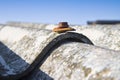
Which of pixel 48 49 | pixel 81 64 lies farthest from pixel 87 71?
pixel 48 49

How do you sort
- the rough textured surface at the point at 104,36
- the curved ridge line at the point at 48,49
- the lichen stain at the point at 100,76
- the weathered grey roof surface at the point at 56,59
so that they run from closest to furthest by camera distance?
the lichen stain at the point at 100,76, the weathered grey roof surface at the point at 56,59, the curved ridge line at the point at 48,49, the rough textured surface at the point at 104,36

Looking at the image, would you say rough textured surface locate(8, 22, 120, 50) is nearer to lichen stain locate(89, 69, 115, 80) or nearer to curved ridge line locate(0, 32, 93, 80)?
curved ridge line locate(0, 32, 93, 80)

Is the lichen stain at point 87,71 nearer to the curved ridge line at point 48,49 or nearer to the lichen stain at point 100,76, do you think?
the lichen stain at point 100,76

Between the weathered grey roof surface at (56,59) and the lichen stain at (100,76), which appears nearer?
the lichen stain at (100,76)

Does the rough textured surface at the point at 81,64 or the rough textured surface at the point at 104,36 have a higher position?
the rough textured surface at the point at 81,64

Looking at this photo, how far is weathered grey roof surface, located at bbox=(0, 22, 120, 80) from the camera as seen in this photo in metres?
2.30

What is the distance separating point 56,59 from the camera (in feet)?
9.66

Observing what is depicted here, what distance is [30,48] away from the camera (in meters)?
3.45

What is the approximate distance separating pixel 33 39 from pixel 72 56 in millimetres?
1068

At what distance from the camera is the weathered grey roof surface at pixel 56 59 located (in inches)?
90.7

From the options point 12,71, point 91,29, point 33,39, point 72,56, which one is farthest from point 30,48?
point 91,29

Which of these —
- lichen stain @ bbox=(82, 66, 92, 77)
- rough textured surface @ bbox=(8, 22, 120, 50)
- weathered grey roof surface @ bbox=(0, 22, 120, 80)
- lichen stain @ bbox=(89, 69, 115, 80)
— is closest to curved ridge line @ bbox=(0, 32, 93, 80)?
weathered grey roof surface @ bbox=(0, 22, 120, 80)

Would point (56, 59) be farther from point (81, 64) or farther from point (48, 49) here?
point (81, 64)

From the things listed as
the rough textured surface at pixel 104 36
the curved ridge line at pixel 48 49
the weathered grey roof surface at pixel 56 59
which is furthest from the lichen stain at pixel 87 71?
the rough textured surface at pixel 104 36
